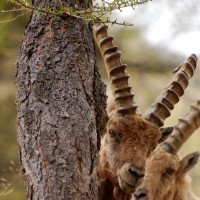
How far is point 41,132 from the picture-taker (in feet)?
16.8

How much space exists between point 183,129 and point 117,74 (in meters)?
1.74

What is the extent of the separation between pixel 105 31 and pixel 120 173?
1576 millimetres

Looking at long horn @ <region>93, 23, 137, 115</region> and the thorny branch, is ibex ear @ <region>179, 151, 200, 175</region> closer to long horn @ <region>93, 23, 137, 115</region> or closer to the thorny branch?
long horn @ <region>93, 23, 137, 115</region>

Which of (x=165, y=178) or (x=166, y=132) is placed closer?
(x=166, y=132)

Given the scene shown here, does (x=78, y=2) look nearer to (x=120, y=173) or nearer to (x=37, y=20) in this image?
(x=37, y=20)

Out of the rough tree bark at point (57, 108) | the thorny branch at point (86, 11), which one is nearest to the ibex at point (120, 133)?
the rough tree bark at point (57, 108)

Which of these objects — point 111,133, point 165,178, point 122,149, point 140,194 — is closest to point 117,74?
point 111,133

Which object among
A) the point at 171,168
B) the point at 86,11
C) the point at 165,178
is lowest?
the point at 86,11

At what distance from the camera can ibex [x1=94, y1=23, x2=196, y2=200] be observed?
23.3 feet

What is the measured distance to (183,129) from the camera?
8836 millimetres

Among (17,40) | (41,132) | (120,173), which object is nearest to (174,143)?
(120,173)

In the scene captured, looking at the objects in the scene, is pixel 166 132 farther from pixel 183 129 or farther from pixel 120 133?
pixel 120 133

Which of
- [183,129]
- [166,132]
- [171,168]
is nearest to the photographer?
[166,132]

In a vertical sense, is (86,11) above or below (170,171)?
below
